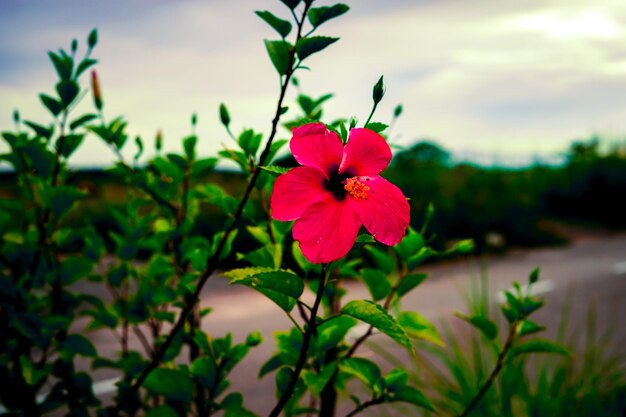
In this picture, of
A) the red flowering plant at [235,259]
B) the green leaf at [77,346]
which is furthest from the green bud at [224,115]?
the green leaf at [77,346]

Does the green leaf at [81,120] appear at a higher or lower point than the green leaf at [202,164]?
higher

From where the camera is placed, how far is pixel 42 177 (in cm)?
110

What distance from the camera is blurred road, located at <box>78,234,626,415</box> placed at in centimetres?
324

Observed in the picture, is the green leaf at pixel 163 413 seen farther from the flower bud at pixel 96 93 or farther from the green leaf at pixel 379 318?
the flower bud at pixel 96 93

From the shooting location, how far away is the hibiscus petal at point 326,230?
0.55 metres

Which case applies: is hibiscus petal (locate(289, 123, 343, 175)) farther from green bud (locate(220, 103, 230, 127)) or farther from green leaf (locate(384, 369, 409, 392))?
green leaf (locate(384, 369, 409, 392))

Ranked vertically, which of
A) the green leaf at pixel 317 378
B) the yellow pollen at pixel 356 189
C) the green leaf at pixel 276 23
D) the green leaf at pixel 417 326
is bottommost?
the green leaf at pixel 317 378

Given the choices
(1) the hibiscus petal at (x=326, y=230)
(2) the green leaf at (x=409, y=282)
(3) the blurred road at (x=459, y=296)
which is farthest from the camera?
(3) the blurred road at (x=459, y=296)

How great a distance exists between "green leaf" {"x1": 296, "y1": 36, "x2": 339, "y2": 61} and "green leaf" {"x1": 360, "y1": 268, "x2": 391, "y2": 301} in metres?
0.38

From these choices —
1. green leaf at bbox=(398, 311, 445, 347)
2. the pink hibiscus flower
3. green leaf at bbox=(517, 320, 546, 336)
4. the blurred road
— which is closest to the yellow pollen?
the pink hibiscus flower

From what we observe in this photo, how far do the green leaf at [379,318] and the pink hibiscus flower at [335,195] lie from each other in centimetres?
8

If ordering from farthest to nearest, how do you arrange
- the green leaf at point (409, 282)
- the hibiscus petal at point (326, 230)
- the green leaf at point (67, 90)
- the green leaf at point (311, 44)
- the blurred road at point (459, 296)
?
the blurred road at point (459, 296)
the green leaf at point (67, 90)
the green leaf at point (409, 282)
the green leaf at point (311, 44)
the hibiscus petal at point (326, 230)

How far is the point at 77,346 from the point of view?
106cm

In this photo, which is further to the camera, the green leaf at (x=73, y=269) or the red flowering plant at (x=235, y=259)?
the green leaf at (x=73, y=269)
